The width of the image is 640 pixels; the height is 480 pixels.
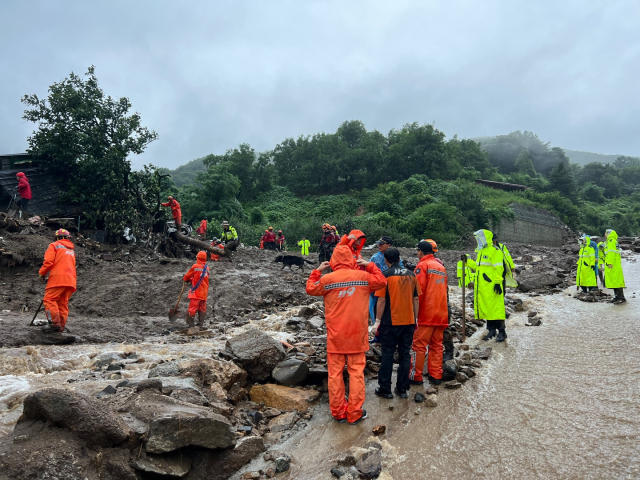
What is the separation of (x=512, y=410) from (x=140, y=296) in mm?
9518

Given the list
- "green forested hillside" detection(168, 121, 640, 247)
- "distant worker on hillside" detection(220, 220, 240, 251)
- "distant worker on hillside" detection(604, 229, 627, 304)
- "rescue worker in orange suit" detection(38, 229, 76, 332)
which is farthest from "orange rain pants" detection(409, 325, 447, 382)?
"green forested hillside" detection(168, 121, 640, 247)

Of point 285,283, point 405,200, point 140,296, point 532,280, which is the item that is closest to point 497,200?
point 405,200

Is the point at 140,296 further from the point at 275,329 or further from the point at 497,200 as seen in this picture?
the point at 497,200

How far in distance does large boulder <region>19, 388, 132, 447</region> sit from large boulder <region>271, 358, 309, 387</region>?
214 centimetres

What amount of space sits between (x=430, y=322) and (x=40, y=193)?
1598 cm

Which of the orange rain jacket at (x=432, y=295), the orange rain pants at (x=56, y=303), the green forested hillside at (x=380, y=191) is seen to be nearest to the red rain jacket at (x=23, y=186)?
the orange rain pants at (x=56, y=303)

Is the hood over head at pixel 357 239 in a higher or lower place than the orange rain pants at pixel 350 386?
higher

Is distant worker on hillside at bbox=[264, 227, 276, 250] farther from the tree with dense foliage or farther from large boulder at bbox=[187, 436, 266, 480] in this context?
large boulder at bbox=[187, 436, 266, 480]

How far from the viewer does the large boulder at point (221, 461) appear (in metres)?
3.48

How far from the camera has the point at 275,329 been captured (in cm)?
831

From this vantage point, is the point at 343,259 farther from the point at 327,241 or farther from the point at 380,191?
the point at 380,191

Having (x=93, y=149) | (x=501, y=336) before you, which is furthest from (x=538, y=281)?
(x=93, y=149)

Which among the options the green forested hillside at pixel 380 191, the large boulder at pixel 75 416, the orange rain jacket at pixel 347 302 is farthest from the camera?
the green forested hillside at pixel 380 191

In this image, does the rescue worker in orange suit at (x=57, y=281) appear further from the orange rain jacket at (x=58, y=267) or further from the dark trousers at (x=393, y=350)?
the dark trousers at (x=393, y=350)
